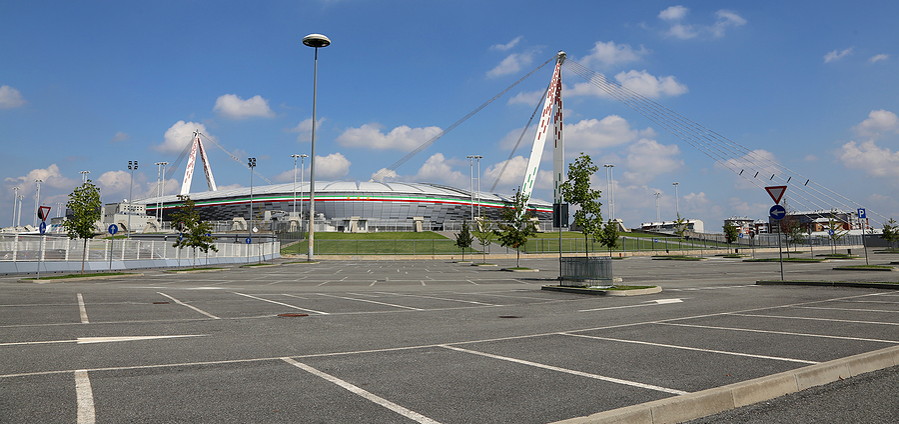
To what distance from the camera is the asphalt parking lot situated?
4.76 meters

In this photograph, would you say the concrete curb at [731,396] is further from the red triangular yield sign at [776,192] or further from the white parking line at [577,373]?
the red triangular yield sign at [776,192]

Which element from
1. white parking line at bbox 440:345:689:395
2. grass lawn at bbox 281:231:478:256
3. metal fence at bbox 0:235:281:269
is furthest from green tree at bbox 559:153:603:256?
Result: grass lawn at bbox 281:231:478:256

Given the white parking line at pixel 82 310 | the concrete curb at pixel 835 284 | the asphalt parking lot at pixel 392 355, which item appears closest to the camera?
the asphalt parking lot at pixel 392 355

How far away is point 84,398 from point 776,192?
20400 mm

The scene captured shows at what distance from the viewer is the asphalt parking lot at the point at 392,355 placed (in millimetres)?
4758

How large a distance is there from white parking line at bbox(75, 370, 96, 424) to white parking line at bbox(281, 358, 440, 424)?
211 centimetres

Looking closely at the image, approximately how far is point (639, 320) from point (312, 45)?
4204 cm

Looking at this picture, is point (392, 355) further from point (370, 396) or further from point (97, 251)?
point (97, 251)

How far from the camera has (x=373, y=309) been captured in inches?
517

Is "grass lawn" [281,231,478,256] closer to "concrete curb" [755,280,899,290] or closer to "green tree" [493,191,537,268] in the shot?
"green tree" [493,191,537,268]

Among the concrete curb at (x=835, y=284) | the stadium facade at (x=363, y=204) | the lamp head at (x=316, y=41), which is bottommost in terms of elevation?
the concrete curb at (x=835, y=284)

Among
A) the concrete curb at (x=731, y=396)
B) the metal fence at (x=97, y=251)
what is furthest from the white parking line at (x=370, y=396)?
the metal fence at (x=97, y=251)

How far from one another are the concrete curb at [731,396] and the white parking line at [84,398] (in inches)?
150

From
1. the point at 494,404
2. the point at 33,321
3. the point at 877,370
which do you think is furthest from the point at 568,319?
the point at 33,321
